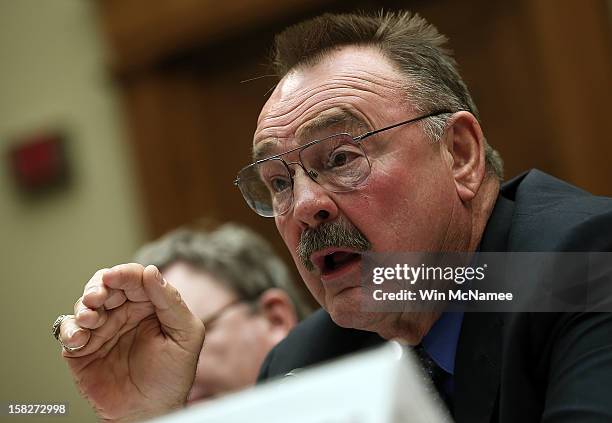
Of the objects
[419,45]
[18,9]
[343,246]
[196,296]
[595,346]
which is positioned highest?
[18,9]

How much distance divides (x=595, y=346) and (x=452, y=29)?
6.74 ft

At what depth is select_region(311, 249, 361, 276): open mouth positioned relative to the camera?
1517mm

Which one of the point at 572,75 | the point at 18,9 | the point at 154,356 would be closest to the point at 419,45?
the point at 154,356

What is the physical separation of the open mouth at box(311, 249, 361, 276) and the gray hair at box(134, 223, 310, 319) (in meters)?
0.88

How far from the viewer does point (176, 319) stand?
1635 mm

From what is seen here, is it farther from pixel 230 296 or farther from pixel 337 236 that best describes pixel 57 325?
pixel 230 296

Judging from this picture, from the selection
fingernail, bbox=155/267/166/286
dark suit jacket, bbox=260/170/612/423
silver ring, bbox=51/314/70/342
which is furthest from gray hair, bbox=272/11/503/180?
silver ring, bbox=51/314/70/342

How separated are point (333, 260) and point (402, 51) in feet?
1.38

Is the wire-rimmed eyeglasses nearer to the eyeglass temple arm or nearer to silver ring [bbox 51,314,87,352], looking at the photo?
the eyeglass temple arm

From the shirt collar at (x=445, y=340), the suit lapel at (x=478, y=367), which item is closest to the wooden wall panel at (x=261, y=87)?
the shirt collar at (x=445, y=340)

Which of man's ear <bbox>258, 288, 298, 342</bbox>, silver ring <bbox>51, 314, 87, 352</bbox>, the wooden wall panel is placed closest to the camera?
silver ring <bbox>51, 314, 87, 352</bbox>

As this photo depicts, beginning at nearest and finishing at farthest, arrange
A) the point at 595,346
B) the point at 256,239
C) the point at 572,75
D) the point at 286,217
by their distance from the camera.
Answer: the point at 595,346, the point at 286,217, the point at 256,239, the point at 572,75

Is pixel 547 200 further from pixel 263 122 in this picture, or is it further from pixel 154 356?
pixel 154 356

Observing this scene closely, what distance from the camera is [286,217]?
5.23 ft
